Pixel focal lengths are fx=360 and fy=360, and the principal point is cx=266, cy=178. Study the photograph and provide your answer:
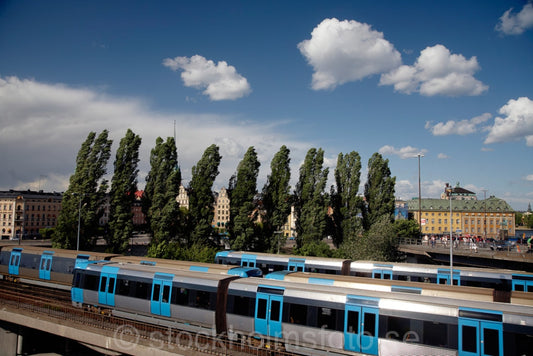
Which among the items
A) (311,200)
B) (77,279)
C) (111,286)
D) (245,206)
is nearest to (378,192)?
(311,200)

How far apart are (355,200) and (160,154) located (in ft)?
89.8

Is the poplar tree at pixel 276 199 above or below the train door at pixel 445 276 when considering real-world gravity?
above

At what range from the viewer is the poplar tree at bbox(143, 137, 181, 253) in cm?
4466

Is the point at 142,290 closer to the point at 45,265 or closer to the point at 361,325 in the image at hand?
the point at 361,325

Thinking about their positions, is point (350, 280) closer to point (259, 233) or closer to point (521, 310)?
point (521, 310)

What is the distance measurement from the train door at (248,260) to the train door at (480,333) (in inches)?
778

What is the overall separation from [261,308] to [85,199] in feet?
123

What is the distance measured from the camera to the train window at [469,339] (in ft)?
42.2

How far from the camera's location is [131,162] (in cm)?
4844

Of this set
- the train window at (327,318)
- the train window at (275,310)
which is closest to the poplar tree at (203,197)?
the train window at (275,310)

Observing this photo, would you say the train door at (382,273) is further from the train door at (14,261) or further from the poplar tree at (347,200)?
the train door at (14,261)

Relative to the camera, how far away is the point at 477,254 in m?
37.4

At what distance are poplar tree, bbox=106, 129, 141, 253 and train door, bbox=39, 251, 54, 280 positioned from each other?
46.1 ft

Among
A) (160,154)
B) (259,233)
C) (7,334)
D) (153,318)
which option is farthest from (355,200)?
(7,334)
